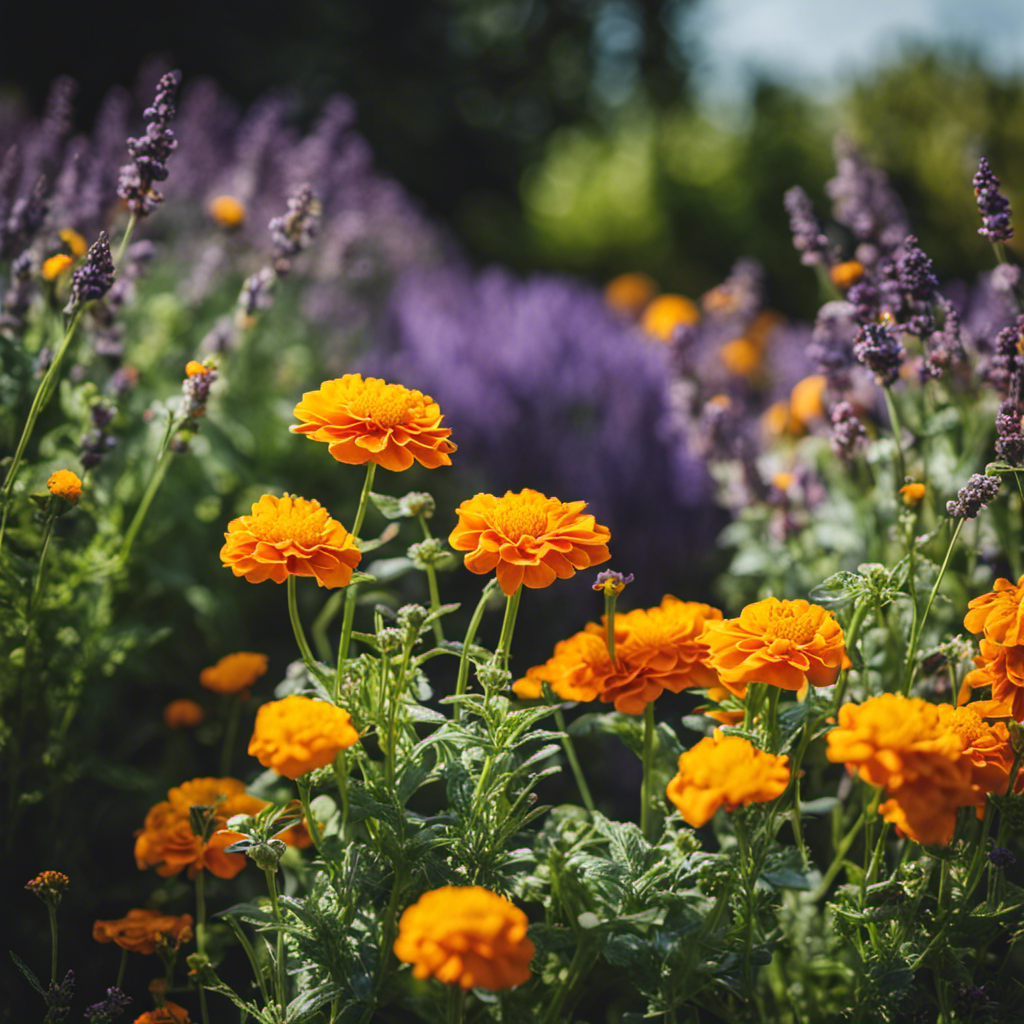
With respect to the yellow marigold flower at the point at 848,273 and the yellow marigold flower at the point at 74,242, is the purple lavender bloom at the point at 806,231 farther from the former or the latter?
the yellow marigold flower at the point at 74,242

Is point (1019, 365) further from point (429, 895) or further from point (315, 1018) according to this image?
point (315, 1018)

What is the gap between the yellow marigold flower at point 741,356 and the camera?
10.8 ft

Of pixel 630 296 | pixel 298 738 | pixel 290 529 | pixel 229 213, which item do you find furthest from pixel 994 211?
pixel 630 296

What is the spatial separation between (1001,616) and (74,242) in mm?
1753

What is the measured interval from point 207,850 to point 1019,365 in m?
1.32

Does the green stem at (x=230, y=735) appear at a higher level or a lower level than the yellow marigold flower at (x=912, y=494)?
lower

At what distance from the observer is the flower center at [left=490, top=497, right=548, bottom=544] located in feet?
3.40

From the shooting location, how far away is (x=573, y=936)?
1.12 meters

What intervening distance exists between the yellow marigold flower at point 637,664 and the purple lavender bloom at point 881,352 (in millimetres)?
459

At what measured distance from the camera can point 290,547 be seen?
3.26 feet

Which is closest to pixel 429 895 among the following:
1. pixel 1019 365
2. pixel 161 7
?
pixel 1019 365

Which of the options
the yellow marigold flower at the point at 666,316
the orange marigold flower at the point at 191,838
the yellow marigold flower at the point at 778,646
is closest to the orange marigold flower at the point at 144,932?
the orange marigold flower at the point at 191,838

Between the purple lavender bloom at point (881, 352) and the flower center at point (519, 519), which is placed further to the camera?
the purple lavender bloom at point (881, 352)

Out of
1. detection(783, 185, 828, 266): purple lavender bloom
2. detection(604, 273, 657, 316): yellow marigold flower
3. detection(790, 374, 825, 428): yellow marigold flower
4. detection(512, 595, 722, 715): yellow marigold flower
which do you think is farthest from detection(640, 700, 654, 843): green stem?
detection(604, 273, 657, 316): yellow marigold flower
